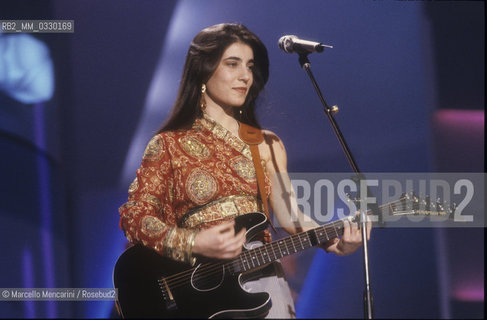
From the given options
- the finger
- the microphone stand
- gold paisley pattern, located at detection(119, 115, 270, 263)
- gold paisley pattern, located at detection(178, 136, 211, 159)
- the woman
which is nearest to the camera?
the microphone stand

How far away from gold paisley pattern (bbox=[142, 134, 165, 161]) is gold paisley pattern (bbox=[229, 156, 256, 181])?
1.04ft

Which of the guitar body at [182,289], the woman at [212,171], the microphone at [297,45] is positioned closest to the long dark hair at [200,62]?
the woman at [212,171]

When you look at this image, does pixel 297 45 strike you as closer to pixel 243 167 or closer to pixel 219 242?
pixel 243 167

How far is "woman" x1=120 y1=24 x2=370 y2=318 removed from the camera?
201cm

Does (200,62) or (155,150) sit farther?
(200,62)

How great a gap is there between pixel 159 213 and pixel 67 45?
110cm

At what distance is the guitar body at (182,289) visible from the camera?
191cm

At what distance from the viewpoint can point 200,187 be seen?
2211 millimetres

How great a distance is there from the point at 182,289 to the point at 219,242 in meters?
0.26

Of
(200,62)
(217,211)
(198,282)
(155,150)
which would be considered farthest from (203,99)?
(198,282)

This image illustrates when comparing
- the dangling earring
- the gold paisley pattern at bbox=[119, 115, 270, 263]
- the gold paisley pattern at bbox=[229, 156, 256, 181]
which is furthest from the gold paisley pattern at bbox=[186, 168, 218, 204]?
the dangling earring

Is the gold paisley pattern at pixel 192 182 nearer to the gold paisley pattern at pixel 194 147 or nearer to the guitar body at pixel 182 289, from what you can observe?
the gold paisley pattern at pixel 194 147

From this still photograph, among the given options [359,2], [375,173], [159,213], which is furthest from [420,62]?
[159,213]

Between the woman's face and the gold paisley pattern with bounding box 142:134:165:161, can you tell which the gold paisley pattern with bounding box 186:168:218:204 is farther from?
the woman's face
